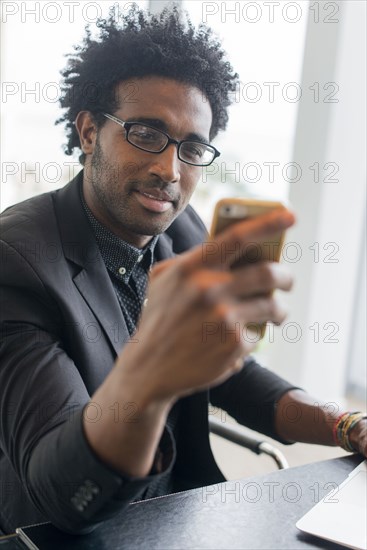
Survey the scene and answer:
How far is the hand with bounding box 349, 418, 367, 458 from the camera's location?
4.18ft

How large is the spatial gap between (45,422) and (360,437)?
24.7 inches

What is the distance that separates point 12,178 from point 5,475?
2.48m

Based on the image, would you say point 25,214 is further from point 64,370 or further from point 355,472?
point 355,472

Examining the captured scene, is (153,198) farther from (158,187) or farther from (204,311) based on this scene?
(204,311)

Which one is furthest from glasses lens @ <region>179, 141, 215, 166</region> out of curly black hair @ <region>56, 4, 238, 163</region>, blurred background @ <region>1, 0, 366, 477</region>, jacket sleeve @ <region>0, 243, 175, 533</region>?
blurred background @ <region>1, 0, 366, 477</region>

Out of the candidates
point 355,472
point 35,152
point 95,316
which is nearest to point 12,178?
point 35,152

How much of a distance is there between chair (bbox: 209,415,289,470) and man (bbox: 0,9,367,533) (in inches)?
1.5

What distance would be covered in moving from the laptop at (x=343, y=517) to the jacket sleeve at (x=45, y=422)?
10.0 inches

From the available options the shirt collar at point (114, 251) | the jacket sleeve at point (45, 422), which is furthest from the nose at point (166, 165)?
the jacket sleeve at point (45, 422)

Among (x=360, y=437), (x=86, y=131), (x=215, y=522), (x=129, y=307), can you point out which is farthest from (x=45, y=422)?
(x=86, y=131)

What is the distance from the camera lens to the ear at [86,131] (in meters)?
1.58

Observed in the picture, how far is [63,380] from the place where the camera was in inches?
42.1

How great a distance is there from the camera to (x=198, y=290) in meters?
0.66

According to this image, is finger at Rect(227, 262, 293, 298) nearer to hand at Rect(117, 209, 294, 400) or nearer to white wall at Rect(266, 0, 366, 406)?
hand at Rect(117, 209, 294, 400)
